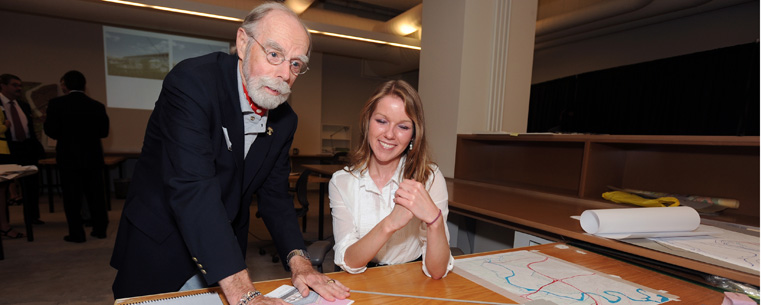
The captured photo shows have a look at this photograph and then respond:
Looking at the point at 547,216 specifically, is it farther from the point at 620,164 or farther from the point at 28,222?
the point at 28,222

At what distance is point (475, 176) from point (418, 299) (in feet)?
7.62

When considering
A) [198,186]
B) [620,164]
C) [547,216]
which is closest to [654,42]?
[620,164]

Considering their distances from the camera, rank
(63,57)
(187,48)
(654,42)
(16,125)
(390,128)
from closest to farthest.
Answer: (390,128), (16,125), (654,42), (63,57), (187,48)

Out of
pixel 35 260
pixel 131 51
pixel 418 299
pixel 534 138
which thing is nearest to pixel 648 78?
pixel 534 138

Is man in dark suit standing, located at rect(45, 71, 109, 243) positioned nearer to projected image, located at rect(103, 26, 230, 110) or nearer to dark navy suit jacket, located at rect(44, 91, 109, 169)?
dark navy suit jacket, located at rect(44, 91, 109, 169)

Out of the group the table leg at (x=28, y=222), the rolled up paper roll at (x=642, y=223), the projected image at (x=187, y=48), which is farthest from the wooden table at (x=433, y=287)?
the projected image at (x=187, y=48)

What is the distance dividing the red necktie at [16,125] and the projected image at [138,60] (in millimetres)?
2549

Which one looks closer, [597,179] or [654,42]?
[597,179]

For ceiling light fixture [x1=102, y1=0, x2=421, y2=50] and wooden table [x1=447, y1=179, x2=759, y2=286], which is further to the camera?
ceiling light fixture [x1=102, y1=0, x2=421, y2=50]

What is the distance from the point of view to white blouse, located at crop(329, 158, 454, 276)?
4.96ft

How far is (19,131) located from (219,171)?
467cm

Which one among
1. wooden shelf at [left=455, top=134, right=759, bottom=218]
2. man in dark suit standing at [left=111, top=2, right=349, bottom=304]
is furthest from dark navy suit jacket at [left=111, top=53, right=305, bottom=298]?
wooden shelf at [left=455, top=134, right=759, bottom=218]

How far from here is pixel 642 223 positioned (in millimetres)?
1338

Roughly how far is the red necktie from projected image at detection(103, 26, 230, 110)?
255 cm
